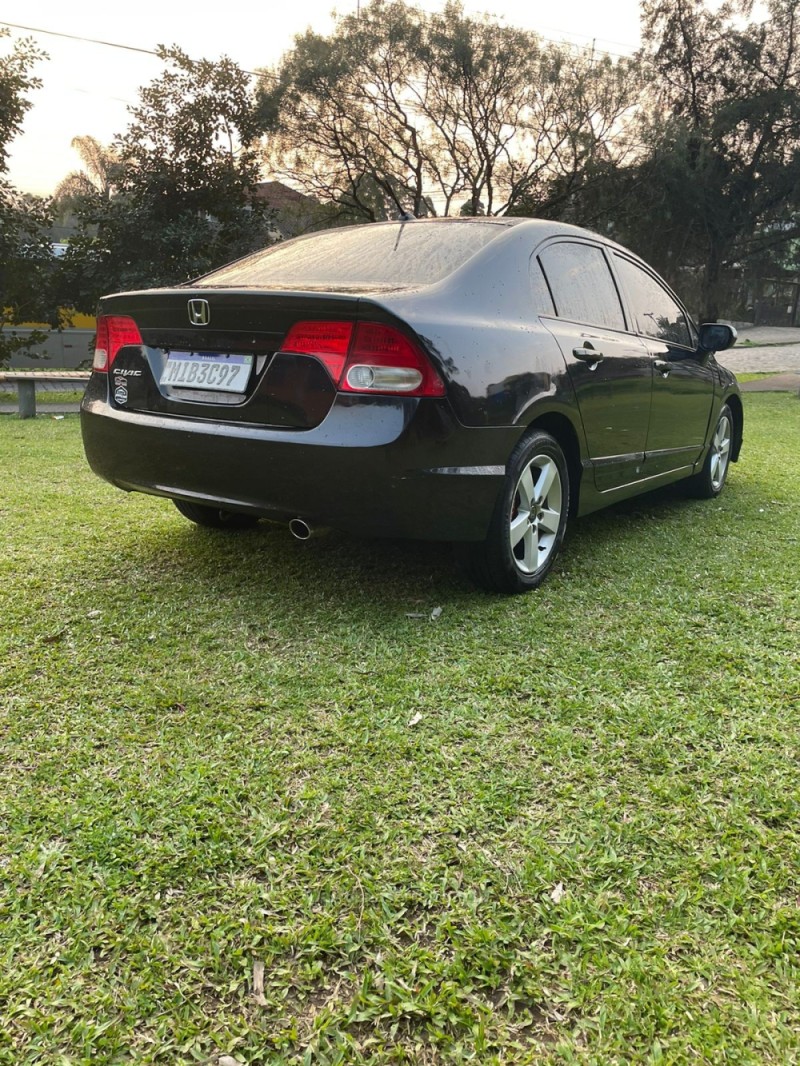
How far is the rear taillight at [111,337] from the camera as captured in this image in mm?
3281

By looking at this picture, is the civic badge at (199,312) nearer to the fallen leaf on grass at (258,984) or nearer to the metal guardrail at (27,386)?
the fallen leaf on grass at (258,984)

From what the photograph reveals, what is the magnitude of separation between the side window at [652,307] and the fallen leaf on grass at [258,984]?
12.6 feet

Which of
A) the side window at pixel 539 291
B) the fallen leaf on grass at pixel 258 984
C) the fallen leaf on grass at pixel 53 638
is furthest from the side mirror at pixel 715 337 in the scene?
the fallen leaf on grass at pixel 258 984

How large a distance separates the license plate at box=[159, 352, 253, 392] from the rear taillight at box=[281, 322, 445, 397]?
317 millimetres

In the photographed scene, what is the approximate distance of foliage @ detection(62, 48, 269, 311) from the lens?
39.7ft

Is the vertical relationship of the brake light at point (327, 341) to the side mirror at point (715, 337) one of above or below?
below

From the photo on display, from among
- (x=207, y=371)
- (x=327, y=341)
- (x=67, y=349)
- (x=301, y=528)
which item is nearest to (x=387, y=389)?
(x=327, y=341)

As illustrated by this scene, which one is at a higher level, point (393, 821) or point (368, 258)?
point (368, 258)

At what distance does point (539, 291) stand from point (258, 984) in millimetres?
2887

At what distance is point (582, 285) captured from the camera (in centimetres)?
395

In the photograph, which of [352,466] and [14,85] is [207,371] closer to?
[352,466]

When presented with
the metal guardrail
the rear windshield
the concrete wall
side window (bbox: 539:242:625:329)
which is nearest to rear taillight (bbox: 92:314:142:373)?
the rear windshield

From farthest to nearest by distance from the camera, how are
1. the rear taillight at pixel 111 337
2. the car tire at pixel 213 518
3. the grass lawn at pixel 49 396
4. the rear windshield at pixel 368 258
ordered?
the grass lawn at pixel 49 396
the car tire at pixel 213 518
the rear taillight at pixel 111 337
the rear windshield at pixel 368 258

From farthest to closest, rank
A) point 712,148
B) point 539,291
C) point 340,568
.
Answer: point 712,148, point 340,568, point 539,291
